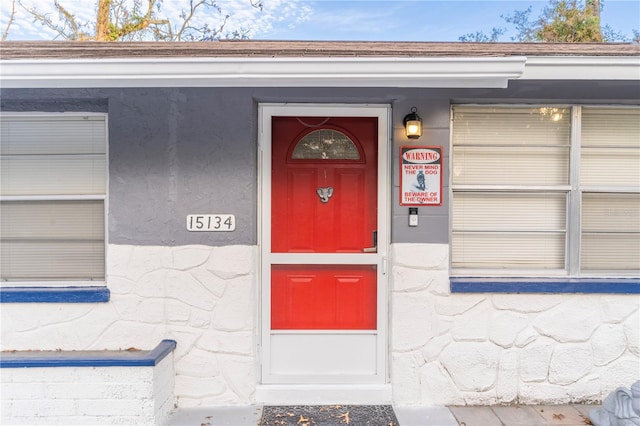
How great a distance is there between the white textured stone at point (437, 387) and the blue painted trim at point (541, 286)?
0.66 metres

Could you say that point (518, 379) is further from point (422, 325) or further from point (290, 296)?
point (290, 296)

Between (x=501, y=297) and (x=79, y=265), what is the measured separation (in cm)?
345

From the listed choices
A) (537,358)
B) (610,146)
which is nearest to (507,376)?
(537,358)

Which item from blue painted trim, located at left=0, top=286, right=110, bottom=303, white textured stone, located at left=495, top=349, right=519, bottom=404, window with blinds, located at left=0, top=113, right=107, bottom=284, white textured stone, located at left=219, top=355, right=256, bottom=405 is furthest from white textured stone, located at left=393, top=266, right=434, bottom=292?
window with blinds, located at left=0, top=113, right=107, bottom=284

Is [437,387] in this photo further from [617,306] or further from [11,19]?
[11,19]

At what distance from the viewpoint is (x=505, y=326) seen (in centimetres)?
320

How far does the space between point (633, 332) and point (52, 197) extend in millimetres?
4849

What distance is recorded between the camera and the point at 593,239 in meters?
3.35

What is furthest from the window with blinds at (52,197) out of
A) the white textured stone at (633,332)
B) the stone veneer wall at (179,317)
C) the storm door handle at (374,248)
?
the white textured stone at (633,332)

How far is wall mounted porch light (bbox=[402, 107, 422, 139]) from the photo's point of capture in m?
3.06

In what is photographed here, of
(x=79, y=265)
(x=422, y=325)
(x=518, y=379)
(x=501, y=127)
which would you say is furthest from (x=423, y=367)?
(x=79, y=265)

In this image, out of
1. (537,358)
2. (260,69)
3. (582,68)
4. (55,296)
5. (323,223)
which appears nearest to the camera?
(260,69)

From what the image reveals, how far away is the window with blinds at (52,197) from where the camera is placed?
324 cm

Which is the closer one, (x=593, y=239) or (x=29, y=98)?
(x=29, y=98)
